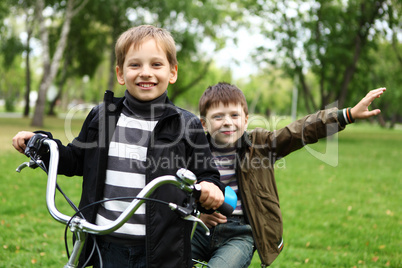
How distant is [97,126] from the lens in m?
2.42

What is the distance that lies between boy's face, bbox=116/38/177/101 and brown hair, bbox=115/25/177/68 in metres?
0.02

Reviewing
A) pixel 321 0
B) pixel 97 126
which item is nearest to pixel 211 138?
pixel 97 126

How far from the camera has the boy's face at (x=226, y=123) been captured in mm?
3260

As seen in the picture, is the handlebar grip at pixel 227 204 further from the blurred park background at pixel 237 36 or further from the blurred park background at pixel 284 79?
the blurred park background at pixel 237 36

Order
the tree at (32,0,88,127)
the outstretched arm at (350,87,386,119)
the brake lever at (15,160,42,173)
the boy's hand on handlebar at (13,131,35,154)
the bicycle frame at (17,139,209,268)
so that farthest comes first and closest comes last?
the tree at (32,0,88,127) < the outstretched arm at (350,87,386,119) < the boy's hand on handlebar at (13,131,35,154) < the brake lever at (15,160,42,173) < the bicycle frame at (17,139,209,268)

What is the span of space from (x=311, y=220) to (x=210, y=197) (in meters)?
5.19

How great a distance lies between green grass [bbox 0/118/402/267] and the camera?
496 centimetres

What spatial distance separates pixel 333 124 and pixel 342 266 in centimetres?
256

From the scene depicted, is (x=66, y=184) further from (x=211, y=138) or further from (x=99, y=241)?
(x=99, y=241)

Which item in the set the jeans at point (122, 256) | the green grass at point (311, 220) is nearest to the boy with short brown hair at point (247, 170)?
the jeans at point (122, 256)

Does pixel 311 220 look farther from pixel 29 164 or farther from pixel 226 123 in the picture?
pixel 29 164

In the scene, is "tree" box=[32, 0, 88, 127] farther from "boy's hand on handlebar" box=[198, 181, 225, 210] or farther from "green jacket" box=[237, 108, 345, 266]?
"boy's hand on handlebar" box=[198, 181, 225, 210]

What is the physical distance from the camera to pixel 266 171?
3.21 metres

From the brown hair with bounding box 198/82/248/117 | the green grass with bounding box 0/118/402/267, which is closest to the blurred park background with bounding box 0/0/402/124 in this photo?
the green grass with bounding box 0/118/402/267
